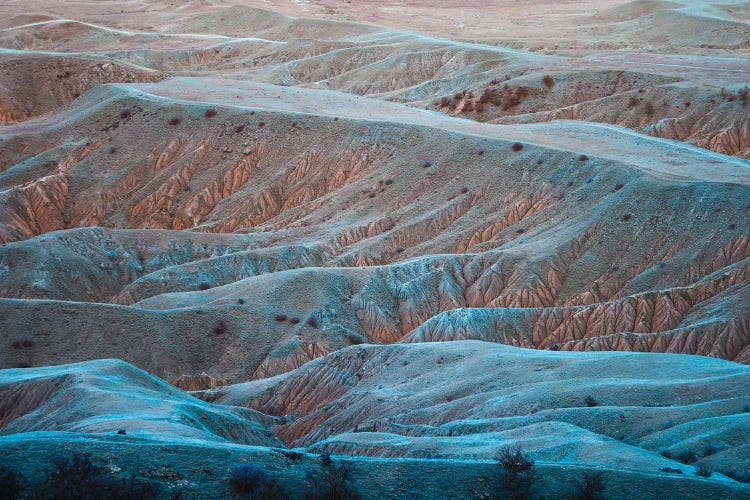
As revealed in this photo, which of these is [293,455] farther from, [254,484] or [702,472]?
[702,472]

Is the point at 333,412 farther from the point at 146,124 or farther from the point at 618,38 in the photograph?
the point at 618,38

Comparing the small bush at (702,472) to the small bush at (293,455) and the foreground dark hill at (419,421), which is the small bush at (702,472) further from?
the small bush at (293,455)

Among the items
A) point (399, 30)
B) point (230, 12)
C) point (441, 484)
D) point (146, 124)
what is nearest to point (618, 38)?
point (399, 30)

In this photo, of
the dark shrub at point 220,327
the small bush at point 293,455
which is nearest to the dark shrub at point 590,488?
the small bush at point 293,455

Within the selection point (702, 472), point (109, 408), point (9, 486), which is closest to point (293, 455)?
point (9, 486)

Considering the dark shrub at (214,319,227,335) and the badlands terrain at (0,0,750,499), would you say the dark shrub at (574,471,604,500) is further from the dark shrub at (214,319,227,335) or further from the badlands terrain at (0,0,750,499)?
the dark shrub at (214,319,227,335)

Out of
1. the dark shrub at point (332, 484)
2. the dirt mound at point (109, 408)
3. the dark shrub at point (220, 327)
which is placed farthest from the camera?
the dark shrub at point (220, 327)

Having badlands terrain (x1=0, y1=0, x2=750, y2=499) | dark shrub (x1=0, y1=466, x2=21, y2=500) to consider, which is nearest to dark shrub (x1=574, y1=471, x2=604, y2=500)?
badlands terrain (x1=0, y1=0, x2=750, y2=499)
